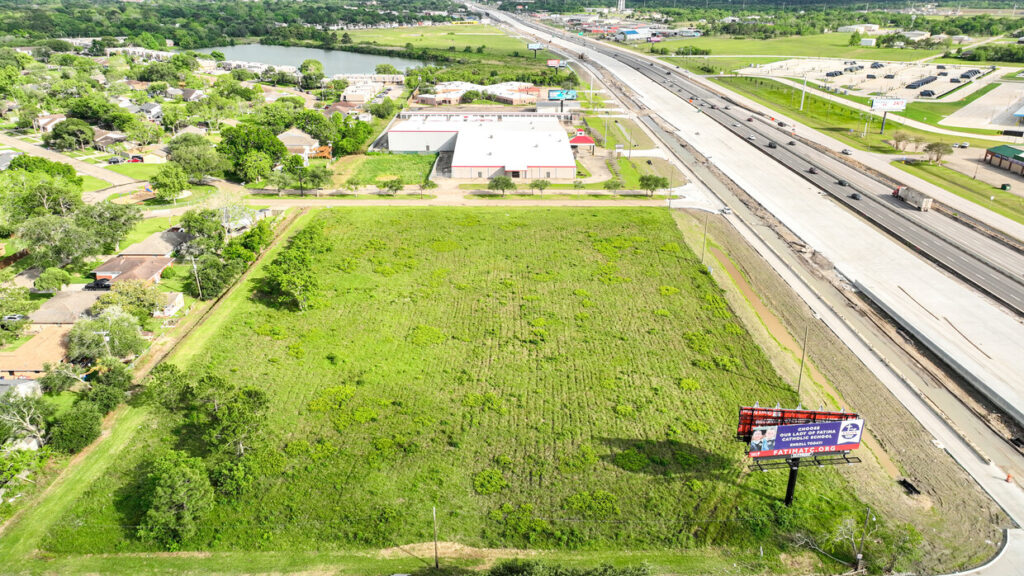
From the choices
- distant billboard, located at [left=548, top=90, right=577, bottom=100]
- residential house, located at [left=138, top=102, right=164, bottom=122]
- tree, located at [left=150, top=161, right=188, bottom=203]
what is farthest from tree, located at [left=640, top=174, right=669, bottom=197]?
residential house, located at [left=138, top=102, right=164, bottom=122]

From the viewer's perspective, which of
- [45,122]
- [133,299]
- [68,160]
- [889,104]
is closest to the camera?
[133,299]

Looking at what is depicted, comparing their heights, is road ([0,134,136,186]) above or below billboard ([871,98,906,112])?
below

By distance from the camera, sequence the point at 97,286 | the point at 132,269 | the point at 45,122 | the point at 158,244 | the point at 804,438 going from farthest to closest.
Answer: the point at 45,122, the point at 158,244, the point at 132,269, the point at 97,286, the point at 804,438

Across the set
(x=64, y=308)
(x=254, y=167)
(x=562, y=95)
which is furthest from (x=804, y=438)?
(x=562, y=95)

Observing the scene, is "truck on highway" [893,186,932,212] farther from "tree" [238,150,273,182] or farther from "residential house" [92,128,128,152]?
"residential house" [92,128,128,152]

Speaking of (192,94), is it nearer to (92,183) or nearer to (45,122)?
(45,122)

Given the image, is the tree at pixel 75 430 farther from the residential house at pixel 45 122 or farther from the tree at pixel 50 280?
the residential house at pixel 45 122

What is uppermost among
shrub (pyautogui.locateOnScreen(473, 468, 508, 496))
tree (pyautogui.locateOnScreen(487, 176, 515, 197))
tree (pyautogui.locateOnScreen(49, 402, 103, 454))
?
tree (pyautogui.locateOnScreen(487, 176, 515, 197))
